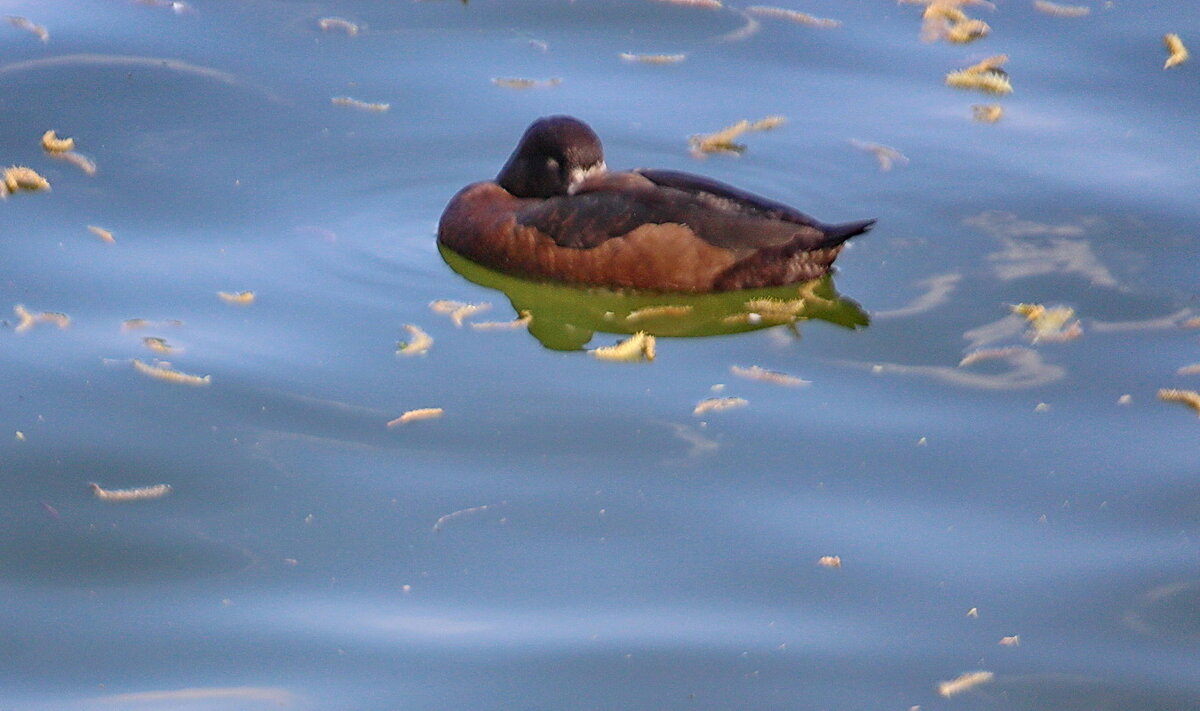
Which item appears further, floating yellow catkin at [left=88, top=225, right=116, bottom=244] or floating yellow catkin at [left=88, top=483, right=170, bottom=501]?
floating yellow catkin at [left=88, top=225, right=116, bottom=244]

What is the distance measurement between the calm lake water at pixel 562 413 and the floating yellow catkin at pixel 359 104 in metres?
0.07

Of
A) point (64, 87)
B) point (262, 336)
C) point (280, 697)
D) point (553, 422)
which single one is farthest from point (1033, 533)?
point (64, 87)

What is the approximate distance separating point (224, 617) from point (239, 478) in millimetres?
856

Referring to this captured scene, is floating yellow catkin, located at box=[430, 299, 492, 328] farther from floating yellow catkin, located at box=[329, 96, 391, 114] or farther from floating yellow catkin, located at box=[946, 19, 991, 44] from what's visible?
floating yellow catkin, located at box=[946, 19, 991, 44]

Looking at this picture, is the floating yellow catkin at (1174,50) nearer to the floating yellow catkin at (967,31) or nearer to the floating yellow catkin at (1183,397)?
the floating yellow catkin at (967,31)

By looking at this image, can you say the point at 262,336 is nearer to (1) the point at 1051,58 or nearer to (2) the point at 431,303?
(2) the point at 431,303

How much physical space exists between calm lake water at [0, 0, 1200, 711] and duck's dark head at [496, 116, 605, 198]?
53 centimetres

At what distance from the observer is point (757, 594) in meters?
5.76

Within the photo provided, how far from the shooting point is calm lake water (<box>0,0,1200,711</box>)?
5.44 metres

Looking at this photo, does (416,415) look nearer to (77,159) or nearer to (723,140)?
(77,159)

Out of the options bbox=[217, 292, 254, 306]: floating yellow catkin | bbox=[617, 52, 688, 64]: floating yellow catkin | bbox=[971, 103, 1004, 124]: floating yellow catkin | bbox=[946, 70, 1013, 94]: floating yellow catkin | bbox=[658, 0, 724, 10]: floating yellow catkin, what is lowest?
bbox=[217, 292, 254, 306]: floating yellow catkin

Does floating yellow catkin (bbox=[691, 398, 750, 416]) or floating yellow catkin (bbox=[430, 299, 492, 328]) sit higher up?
floating yellow catkin (bbox=[430, 299, 492, 328])

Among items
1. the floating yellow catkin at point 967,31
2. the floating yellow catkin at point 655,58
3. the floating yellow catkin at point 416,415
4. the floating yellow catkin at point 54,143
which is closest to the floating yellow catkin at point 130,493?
the floating yellow catkin at point 416,415

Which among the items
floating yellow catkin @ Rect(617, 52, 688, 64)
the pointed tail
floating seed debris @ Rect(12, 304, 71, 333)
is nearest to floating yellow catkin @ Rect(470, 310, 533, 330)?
the pointed tail
